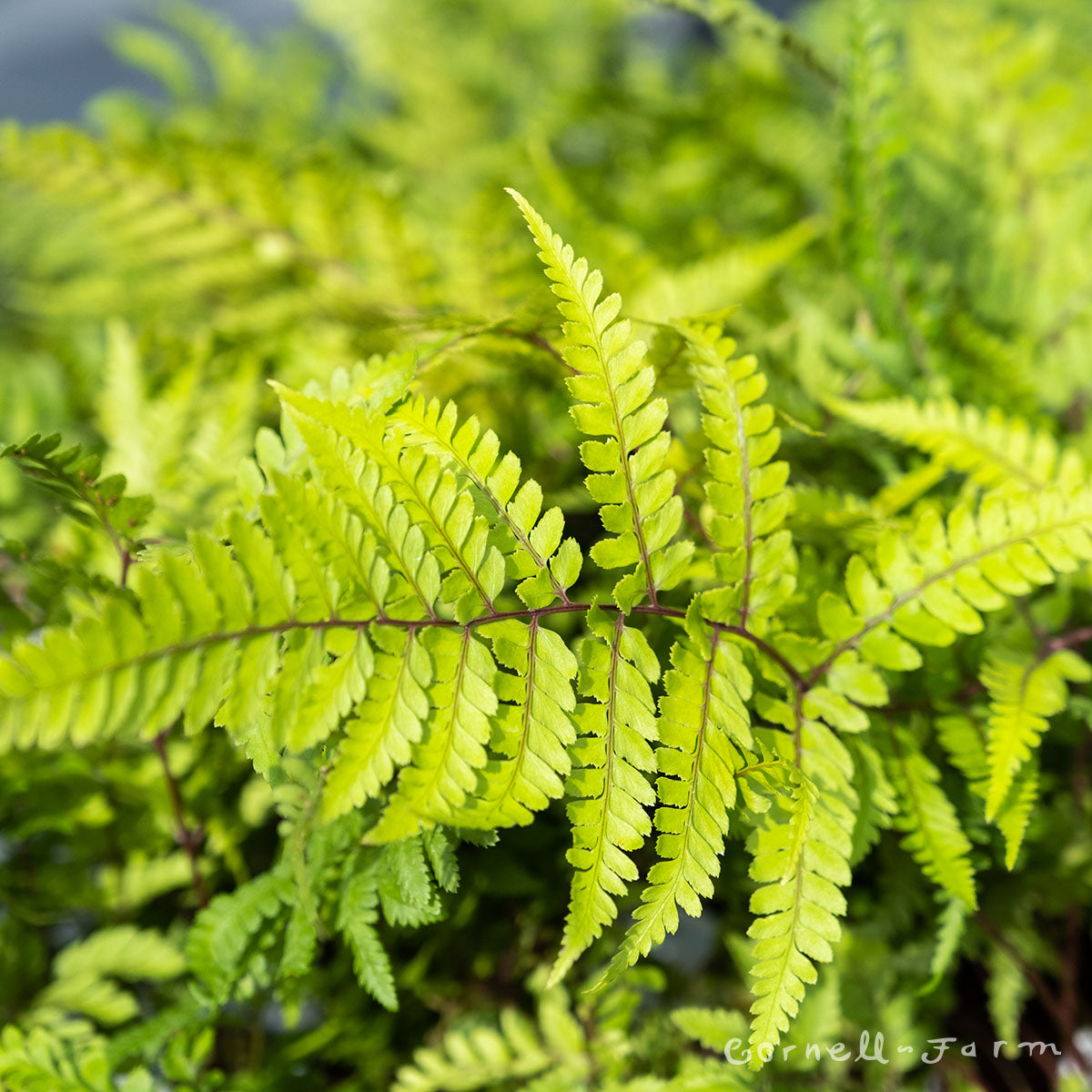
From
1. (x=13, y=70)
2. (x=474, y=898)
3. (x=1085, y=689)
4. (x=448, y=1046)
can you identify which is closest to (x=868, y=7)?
(x=1085, y=689)

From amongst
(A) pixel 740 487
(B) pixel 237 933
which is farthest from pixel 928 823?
(B) pixel 237 933

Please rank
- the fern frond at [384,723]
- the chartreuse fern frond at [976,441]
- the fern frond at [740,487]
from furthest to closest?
the chartreuse fern frond at [976,441], the fern frond at [740,487], the fern frond at [384,723]

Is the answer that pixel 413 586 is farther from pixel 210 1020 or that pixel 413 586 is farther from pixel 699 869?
pixel 210 1020

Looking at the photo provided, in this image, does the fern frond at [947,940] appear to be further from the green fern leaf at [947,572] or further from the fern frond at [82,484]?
the fern frond at [82,484]

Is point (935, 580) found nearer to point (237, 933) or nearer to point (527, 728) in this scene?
point (527, 728)

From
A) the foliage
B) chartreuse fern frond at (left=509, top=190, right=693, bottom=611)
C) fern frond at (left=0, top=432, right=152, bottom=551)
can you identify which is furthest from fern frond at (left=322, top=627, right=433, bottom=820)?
fern frond at (left=0, top=432, right=152, bottom=551)

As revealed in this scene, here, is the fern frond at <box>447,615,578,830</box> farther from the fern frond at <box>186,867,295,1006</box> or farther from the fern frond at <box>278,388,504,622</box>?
the fern frond at <box>186,867,295,1006</box>

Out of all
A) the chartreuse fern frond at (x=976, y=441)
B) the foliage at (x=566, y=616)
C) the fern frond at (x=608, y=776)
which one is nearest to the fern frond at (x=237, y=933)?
the foliage at (x=566, y=616)
